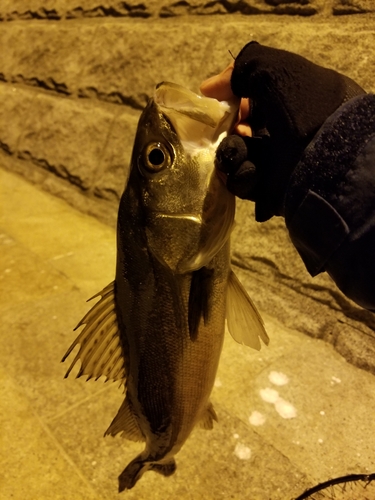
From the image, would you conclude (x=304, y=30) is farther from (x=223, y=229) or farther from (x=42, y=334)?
(x=42, y=334)

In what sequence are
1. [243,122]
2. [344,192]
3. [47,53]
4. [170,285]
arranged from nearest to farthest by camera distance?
[344,192] → [170,285] → [243,122] → [47,53]

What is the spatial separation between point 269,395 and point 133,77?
2.70 metres

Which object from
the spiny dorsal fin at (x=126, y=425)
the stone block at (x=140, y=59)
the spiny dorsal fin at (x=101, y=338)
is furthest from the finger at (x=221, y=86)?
the stone block at (x=140, y=59)

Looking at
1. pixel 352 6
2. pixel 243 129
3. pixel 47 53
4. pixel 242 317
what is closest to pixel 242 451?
pixel 242 317

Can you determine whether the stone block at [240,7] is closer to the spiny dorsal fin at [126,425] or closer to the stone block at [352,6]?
the stone block at [352,6]

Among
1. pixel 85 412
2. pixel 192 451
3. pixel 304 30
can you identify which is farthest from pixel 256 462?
pixel 304 30

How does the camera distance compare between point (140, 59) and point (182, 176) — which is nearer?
point (182, 176)

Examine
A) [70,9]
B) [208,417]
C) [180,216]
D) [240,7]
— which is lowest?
[208,417]

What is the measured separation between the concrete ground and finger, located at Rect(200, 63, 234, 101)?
4.42 ft

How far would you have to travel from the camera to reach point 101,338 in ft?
4.14

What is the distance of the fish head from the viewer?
1074 millimetres

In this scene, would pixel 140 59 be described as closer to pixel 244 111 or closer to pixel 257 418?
pixel 244 111

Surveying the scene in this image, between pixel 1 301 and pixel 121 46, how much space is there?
2352 millimetres

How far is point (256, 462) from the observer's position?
1.73m
